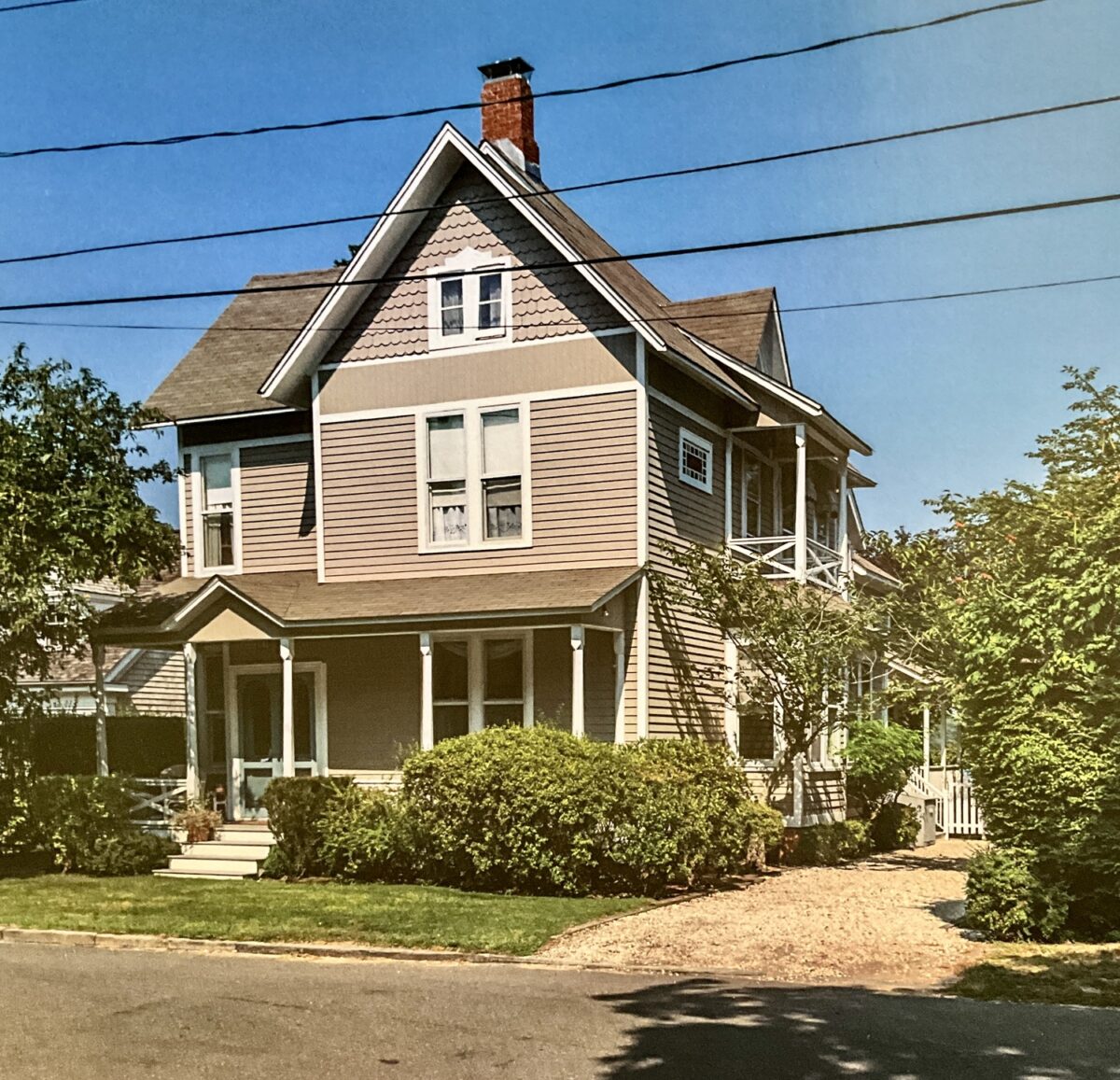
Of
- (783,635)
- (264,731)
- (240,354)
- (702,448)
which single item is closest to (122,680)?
(240,354)

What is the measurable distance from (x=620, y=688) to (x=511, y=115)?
11.0 meters

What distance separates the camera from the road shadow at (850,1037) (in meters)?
8.05

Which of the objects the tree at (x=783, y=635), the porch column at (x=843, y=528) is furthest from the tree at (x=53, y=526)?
the porch column at (x=843, y=528)

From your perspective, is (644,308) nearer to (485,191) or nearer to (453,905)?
(485,191)

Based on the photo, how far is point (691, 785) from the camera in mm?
17484

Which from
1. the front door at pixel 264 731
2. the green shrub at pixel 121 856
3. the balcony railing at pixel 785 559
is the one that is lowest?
the green shrub at pixel 121 856

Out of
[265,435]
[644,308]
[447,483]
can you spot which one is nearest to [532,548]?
[447,483]

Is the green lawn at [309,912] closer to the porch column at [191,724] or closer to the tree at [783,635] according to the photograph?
the porch column at [191,724]

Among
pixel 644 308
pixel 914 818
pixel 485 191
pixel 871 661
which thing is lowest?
pixel 914 818

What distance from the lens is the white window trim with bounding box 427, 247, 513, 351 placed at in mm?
21531

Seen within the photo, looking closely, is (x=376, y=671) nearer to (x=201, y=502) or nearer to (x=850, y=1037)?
(x=201, y=502)

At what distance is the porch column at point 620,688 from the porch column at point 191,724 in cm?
664

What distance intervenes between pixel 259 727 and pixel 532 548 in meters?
5.75

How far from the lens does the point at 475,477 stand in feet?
71.0
